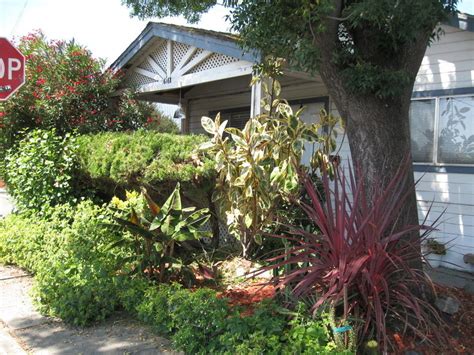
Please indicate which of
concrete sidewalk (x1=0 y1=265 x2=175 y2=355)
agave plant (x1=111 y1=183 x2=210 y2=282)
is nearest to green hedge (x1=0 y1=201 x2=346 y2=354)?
concrete sidewalk (x1=0 y1=265 x2=175 y2=355)

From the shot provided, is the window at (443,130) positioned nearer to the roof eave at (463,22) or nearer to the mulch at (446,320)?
the roof eave at (463,22)

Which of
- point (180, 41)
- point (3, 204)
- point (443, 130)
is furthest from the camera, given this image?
point (3, 204)

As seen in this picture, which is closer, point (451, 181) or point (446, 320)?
point (446, 320)

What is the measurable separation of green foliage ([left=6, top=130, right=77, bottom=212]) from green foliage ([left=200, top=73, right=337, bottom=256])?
294 cm

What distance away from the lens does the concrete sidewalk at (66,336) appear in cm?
388

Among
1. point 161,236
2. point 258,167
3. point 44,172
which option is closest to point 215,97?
point 44,172

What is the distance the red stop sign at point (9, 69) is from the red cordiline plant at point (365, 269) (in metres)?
4.68

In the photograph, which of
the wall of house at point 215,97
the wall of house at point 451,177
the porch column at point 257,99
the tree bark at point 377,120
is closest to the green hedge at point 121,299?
the tree bark at point 377,120

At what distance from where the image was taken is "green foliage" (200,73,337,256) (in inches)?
202

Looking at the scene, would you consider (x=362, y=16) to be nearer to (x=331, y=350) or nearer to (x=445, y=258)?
(x=331, y=350)

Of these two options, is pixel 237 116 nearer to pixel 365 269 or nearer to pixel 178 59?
pixel 178 59

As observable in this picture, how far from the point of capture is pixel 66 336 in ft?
13.7

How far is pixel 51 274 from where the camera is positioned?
484 centimetres

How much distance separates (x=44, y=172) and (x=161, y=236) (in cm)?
336
